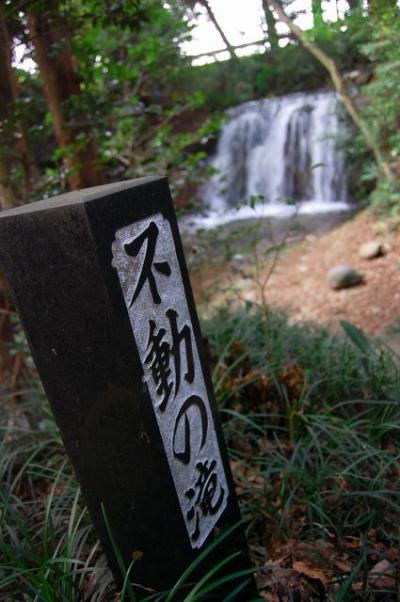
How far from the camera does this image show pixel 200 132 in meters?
4.04

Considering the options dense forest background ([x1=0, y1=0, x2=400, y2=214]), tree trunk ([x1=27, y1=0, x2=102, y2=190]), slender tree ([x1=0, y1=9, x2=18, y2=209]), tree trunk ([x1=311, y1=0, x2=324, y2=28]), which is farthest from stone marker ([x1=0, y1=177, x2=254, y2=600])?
tree trunk ([x1=27, y1=0, x2=102, y2=190])

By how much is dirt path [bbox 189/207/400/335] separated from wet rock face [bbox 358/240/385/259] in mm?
85

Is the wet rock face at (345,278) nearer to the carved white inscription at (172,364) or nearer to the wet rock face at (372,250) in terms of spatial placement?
the wet rock face at (372,250)

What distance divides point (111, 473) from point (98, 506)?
137mm

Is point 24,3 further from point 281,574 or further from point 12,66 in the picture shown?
point 281,574

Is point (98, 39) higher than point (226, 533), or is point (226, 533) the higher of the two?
point (98, 39)

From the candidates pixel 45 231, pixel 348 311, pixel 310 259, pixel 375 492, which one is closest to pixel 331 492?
pixel 375 492

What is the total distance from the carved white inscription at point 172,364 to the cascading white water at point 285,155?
28.8ft

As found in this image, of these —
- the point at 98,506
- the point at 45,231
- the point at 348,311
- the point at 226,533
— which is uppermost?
the point at 45,231

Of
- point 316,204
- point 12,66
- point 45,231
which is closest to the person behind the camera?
point 45,231

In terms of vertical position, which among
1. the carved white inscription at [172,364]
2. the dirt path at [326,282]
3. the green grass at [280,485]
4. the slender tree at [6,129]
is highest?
the slender tree at [6,129]

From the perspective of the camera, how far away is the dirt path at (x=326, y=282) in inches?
255

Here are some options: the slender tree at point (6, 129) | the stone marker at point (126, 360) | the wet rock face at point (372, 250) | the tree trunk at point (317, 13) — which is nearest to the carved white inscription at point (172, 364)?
the stone marker at point (126, 360)

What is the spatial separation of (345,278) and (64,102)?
502 centimetres
